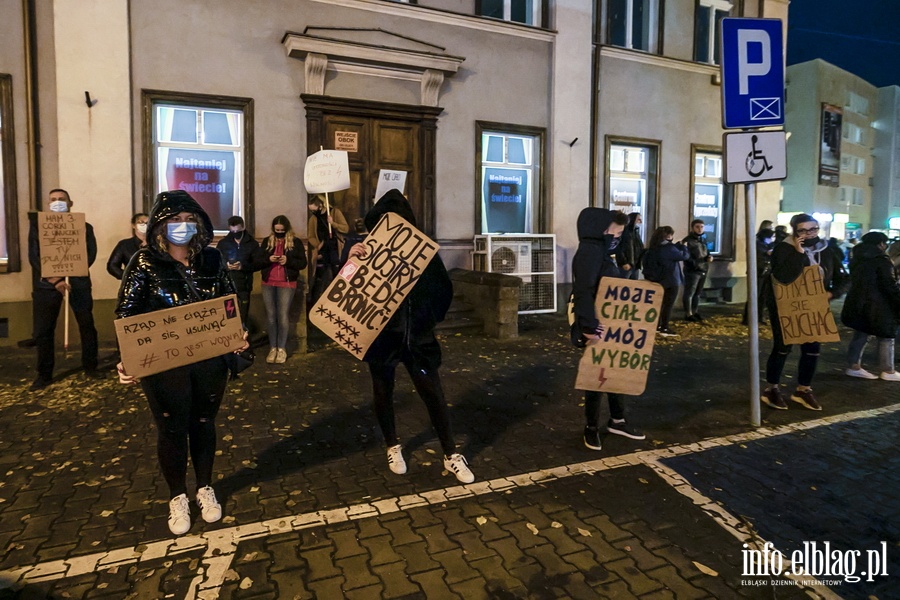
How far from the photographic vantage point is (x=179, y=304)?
342 cm

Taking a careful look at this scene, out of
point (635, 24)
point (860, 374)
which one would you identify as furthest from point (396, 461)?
point (635, 24)

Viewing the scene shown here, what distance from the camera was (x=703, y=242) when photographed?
1216 cm

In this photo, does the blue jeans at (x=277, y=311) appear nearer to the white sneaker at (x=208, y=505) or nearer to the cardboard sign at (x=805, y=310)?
the white sneaker at (x=208, y=505)

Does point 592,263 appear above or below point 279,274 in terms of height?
above

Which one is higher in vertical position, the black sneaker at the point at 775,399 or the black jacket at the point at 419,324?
the black jacket at the point at 419,324

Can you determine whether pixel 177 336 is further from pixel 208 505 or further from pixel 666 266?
pixel 666 266

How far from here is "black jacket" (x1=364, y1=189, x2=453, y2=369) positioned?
412cm

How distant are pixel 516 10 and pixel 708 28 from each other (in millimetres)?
5242

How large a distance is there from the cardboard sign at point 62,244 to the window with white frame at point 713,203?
12.5 meters

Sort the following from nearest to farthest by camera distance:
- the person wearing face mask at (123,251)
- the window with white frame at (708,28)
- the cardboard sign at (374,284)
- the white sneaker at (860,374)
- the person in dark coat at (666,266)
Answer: the cardboard sign at (374,284), the person wearing face mask at (123,251), the white sneaker at (860,374), the person in dark coat at (666,266), the window with white frame at (708,28)

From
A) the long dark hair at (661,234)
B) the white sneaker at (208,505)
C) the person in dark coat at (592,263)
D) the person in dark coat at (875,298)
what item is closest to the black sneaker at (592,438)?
the person in dark coat at (592,263)

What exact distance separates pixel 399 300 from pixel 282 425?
80.0 inches

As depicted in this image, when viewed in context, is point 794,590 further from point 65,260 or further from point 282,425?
point 65,260

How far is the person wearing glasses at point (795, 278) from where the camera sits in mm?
5883
